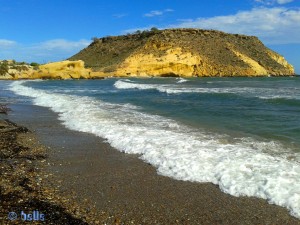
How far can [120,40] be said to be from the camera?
9456 cm

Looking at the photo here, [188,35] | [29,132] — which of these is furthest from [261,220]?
[188,35]

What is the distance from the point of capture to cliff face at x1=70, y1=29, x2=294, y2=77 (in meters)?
70.9

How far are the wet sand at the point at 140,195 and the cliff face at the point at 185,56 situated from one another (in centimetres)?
6099

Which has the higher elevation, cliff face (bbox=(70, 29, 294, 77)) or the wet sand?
cliff face (bbox=(70, 29, 294, 77))

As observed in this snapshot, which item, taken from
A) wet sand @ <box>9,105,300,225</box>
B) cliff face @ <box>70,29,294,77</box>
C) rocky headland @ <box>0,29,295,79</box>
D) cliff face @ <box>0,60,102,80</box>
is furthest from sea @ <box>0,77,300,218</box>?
cliff face @ <box>70,29,294,77</box>

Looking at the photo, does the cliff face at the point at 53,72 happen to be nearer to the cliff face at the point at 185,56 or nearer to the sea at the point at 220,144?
the cliff face at the point at 185,56

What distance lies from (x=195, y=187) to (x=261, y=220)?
1.43 metres

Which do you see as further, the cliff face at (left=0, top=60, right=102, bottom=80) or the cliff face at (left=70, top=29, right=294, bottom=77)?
the cliff face at (left=70, top=29, right=294, bottom=77)

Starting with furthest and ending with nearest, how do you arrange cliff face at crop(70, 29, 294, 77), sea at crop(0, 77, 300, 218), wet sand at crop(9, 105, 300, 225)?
cliff face at crop(70, 29, 294, 77), sea at crop(0, 77, 300, 218), wet sand at crop(9, 105, 300, 225)

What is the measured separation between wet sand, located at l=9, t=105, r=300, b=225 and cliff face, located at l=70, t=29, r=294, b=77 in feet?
200

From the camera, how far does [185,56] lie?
236ft

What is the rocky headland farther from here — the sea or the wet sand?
the wet sand

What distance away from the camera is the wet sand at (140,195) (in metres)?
4.62

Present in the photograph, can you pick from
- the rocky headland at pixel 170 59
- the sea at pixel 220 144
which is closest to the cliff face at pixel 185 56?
the rocky headland at pixel 170 59
